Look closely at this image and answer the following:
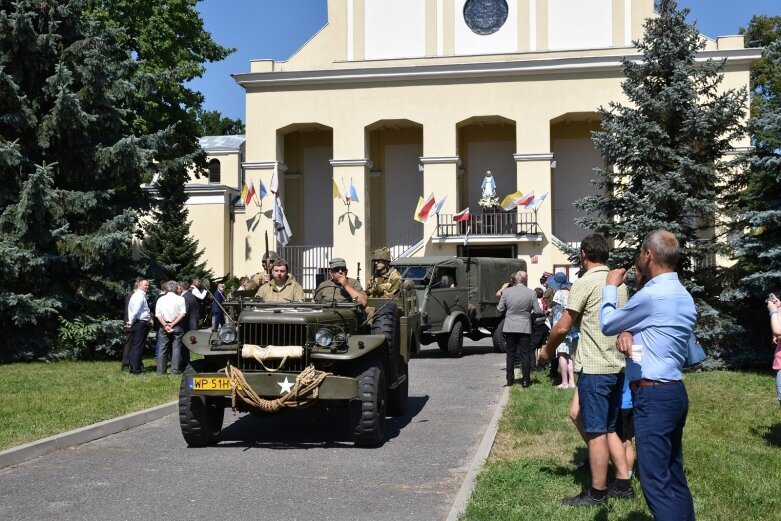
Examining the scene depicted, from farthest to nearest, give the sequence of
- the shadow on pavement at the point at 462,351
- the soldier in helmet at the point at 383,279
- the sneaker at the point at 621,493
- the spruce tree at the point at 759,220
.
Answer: the shadow on pavement at the point at 462,351 → the spruce tree at the point at 759,220 → the soldier in helmet at the point at 383,279 → the sneaker at the point at 621,493

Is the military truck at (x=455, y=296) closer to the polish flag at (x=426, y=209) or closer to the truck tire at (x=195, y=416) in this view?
the polish flag at (x=426, y=209)

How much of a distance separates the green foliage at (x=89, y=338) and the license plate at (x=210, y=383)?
36.3 ft

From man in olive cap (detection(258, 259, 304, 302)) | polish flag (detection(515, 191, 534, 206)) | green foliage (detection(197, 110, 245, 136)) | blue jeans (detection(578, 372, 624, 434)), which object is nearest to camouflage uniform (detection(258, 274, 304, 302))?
man in olive cap (detection(258, 259, 304, 302))

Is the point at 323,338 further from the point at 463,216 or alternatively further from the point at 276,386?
the point at 463,216

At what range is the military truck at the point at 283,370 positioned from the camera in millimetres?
9023

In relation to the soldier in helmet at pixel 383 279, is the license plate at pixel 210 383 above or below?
below

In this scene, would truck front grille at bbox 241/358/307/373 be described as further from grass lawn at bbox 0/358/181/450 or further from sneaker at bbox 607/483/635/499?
sneaker at bbox 607/483/635/499

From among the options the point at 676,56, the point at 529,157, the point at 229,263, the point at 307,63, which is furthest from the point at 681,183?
the point at 229,263

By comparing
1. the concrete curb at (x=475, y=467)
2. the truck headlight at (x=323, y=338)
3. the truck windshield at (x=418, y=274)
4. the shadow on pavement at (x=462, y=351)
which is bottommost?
the shadow on pavement at (x=462, y=351)

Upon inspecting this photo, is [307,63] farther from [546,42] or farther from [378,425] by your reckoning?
[378,425]

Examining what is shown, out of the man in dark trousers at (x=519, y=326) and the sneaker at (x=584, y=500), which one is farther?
the man in dark trousers at (x=519, y=326)

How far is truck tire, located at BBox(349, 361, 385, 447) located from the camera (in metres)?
9.12

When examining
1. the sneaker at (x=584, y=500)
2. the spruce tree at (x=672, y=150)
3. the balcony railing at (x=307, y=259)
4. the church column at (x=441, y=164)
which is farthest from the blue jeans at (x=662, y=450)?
the balcony railing at (x=307, y=259)

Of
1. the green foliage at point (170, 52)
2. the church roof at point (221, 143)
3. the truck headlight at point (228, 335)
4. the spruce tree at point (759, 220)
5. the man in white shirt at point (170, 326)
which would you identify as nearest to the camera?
the truck headlight at point (228, 335)
